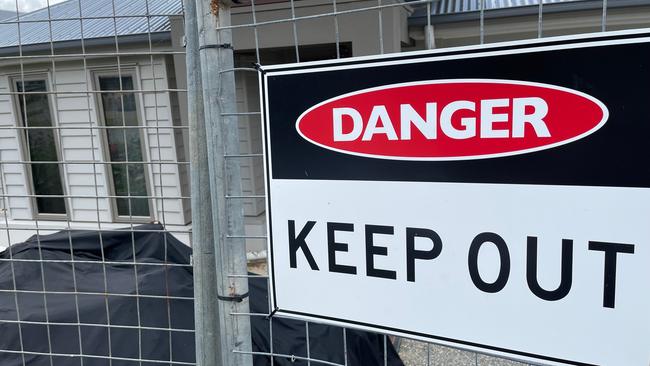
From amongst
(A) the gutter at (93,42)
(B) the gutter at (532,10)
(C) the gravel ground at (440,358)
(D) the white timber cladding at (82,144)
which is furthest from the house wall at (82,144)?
(B) the gutter at (532,10)

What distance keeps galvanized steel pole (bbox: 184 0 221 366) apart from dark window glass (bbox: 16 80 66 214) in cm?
594

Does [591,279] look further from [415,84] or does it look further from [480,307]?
[415,84]

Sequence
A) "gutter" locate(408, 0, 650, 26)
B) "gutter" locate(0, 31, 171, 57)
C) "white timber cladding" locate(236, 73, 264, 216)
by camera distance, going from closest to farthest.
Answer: "gutter" locate(408, 0, 650, 26), "gutter" locate(0, 31, 171, 57), "white timber cladding" locate(236, 73, 264, 216)

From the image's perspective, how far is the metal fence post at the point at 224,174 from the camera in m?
1.41

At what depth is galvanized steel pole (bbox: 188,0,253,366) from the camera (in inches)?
55.4

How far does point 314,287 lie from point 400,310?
25 centimetres

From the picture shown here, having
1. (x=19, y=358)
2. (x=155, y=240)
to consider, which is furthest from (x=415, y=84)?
(x=155, y=240)

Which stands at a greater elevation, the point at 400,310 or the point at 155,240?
the point at 400,310

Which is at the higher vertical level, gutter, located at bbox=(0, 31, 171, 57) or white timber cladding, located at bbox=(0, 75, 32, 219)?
gutter, located at bbox=(0, 31, 171, 57)

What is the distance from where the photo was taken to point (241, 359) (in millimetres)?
1540

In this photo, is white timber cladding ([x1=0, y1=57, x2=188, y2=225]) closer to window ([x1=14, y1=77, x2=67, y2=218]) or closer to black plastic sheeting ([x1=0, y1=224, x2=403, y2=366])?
window ([x1=14, y1=77, x2=67, y2=218])

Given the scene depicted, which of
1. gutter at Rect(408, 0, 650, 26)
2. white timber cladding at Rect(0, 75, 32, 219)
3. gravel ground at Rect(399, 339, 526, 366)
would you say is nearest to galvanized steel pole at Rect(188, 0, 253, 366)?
gravel ground at Rect(399, 339, 526, 366)

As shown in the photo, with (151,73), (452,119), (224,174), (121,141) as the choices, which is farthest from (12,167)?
(452,119)

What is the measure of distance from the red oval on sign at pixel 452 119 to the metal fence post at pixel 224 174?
0.87 ft
